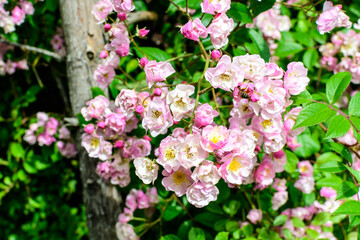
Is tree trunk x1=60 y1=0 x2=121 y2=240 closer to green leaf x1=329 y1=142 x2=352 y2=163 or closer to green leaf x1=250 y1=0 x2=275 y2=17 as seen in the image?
green leaf x1=250 y1=0 x2=275 y2=17

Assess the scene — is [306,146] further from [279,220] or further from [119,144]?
[119,144]

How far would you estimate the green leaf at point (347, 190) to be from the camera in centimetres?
99

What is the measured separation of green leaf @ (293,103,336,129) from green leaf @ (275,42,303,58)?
74 centimetres

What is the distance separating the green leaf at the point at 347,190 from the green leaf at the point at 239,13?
0.63m

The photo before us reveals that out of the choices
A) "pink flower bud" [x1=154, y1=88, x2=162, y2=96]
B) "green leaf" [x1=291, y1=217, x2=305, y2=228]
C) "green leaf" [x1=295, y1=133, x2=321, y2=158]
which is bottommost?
"green leaf" [x1=291, y1=217, x2=305, y2=228]

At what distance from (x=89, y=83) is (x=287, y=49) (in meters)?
0.97

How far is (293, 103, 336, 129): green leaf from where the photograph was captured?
91cm

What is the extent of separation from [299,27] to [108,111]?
4.13 ft

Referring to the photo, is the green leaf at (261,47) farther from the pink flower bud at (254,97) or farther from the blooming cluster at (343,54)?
the blooming cluster at (343,54)

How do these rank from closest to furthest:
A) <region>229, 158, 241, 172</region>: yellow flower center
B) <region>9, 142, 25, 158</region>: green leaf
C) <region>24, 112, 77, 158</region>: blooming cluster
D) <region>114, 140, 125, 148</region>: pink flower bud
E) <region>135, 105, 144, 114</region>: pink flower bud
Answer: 1. <region>229, 158, 241, 172</region>: yellow flower center
2. <region>135, 105, 144, 114</region>: pink flower bud
3. <region>114, 140, 125, 148</region>: pink flower bud
4. <region>24, 112, 77, 158</region>: blooming cluster
5. <region>9, 142, 25, 158</region>: green leaf

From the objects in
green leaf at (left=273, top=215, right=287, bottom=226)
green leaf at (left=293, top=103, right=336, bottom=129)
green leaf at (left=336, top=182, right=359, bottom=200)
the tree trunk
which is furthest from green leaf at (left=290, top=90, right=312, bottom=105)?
the tree trunk

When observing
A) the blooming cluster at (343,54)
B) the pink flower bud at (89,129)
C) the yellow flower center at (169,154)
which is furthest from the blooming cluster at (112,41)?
the blooming cluster at (343,54)

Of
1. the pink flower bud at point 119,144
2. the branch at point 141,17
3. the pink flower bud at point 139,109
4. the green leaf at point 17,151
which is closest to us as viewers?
the pink flower bud at point 139,109

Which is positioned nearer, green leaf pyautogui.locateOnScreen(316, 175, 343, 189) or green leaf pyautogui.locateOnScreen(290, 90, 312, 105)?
green leaf pyautogui.locateOnScreen(290, 90, 312, 105)
